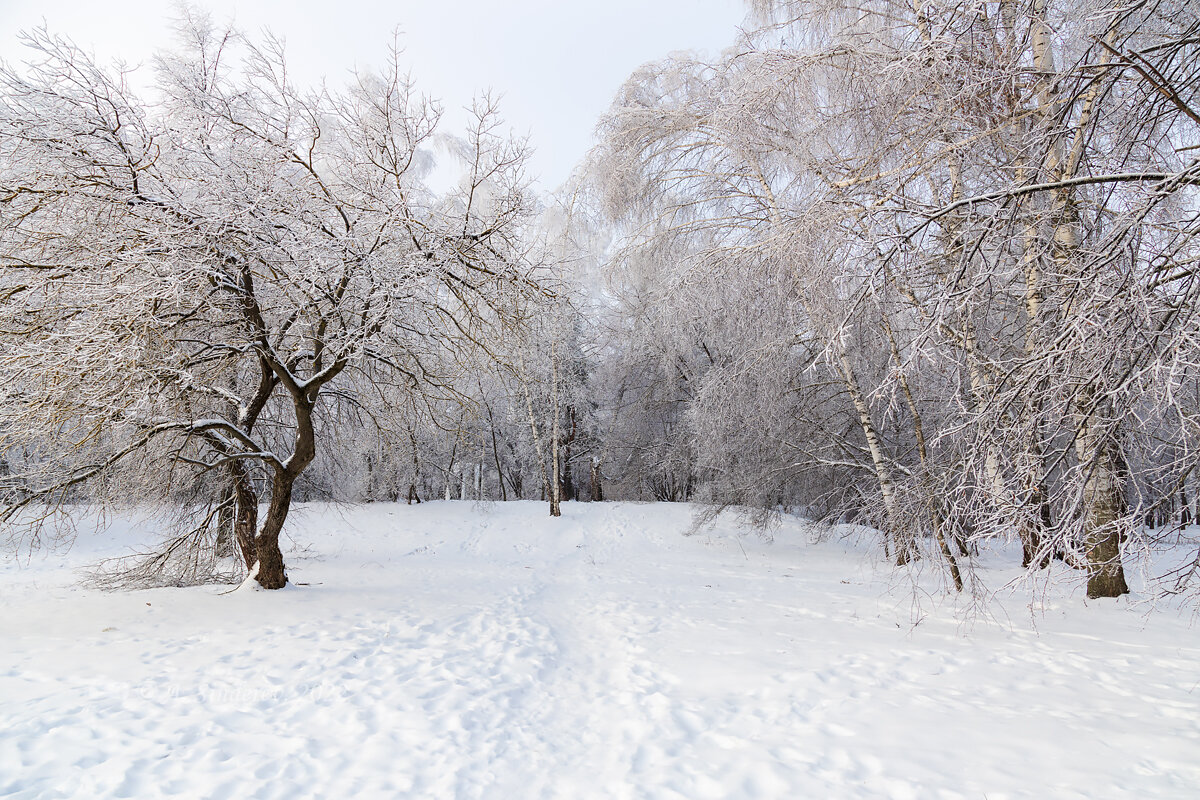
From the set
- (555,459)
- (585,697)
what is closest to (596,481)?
(555,459)

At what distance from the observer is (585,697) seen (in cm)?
389

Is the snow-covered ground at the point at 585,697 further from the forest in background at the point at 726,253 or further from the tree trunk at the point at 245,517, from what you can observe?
the forest in background at the point at 726,253

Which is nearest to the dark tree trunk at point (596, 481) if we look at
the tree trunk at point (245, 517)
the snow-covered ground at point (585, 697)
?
the snow-covered ground at point (585, 697)

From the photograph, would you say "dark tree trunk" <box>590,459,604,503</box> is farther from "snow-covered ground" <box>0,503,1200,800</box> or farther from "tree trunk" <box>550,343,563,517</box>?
"snow-covered ground" <box>0,503,1200,800</box>

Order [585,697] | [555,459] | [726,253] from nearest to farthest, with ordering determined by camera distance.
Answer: [585,697] → [726,253] → [555,459]

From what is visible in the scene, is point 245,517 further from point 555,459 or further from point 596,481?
point 596,481

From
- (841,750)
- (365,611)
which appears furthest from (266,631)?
(841,750)

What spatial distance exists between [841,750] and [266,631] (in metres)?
4.42

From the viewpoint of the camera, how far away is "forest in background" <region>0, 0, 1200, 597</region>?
8.42 feet

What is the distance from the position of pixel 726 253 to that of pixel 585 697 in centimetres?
440

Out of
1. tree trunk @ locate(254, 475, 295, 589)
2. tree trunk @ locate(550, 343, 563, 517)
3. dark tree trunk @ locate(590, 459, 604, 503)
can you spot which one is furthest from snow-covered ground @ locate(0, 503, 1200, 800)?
dark tree trunk @ locate(590, 459, 604, 503)

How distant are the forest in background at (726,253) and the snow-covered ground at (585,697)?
0.80 metres

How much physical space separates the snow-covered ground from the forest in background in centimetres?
80

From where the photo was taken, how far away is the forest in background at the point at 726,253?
2.57m
